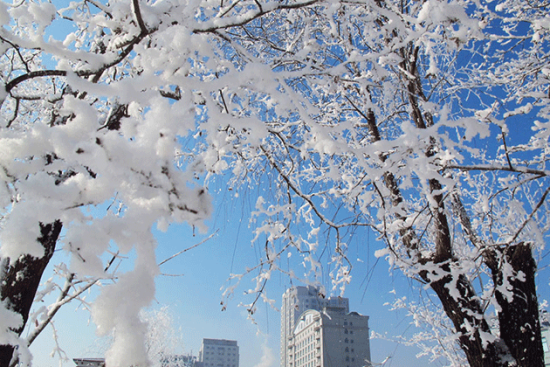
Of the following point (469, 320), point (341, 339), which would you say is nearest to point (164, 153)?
point (469, 320)

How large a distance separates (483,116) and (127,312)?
2.20 metres

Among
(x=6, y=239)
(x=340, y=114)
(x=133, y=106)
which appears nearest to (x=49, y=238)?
(x=133, y=106)

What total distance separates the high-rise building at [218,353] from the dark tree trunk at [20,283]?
122 meters

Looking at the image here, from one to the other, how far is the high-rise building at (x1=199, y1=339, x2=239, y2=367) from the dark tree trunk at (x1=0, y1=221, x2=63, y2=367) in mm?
122481

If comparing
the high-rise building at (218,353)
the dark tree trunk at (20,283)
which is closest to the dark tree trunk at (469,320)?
the dark tree trunk at (20,283)

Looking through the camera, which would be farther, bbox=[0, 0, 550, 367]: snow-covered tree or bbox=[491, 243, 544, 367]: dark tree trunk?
bbox=[491, 243, 544, 367]: dark tree trunk

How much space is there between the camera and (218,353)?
113000 millimetres

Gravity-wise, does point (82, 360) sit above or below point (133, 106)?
below

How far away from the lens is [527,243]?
132 inches

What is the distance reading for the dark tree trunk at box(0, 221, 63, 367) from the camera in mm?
1991

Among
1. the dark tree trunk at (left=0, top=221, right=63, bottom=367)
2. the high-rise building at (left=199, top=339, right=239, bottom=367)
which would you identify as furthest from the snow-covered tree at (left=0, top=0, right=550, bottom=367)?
the high-rise building at (left=199, top=339, right=239, bottom=367)

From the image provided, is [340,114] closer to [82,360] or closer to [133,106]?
[133,106]

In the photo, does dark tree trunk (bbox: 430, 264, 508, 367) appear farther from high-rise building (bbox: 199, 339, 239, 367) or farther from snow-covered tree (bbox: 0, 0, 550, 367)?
high-rise building (bbox: 199, 339, 239, 367)

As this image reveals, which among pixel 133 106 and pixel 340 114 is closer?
pixel 133 106
